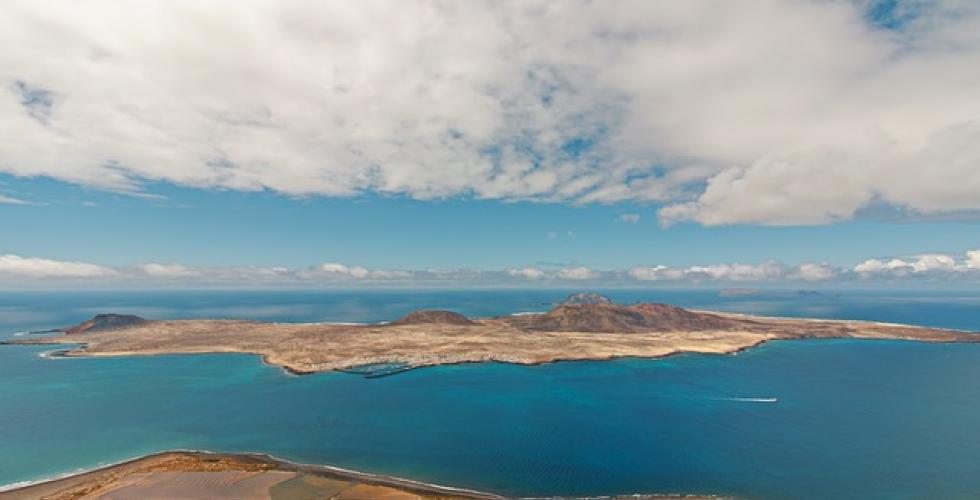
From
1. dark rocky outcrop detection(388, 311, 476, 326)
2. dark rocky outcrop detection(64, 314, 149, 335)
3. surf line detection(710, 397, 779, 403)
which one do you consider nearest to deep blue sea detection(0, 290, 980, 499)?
surf line detection(710, 397, 779, 403)

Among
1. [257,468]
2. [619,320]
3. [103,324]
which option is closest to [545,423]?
[257,468]

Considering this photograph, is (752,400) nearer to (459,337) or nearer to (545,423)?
(545,423)

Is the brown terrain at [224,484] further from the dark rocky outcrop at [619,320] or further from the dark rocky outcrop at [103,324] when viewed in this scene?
the dark rocky outcrop at [103,324]

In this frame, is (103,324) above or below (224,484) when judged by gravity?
above

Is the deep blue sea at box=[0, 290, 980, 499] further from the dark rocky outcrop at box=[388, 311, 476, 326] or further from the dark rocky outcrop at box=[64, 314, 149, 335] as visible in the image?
the dark rocky outcrop at box=[388, 311, 476, 326]

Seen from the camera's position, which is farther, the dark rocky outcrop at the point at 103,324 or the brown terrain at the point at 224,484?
the dark rocky outcrop at the point at 103,324

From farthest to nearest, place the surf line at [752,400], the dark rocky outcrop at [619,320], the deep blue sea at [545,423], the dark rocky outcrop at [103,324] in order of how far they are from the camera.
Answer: the dark rocky outcrop at [619,320] < the dark rocky outcrop at [103,324] < the surf line at [752,400] < the deep blue sea at [545,423]

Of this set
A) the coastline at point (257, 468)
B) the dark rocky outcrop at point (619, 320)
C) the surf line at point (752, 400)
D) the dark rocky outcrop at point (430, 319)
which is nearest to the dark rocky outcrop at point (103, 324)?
the dark rocky outcrop at point (430, 319)
